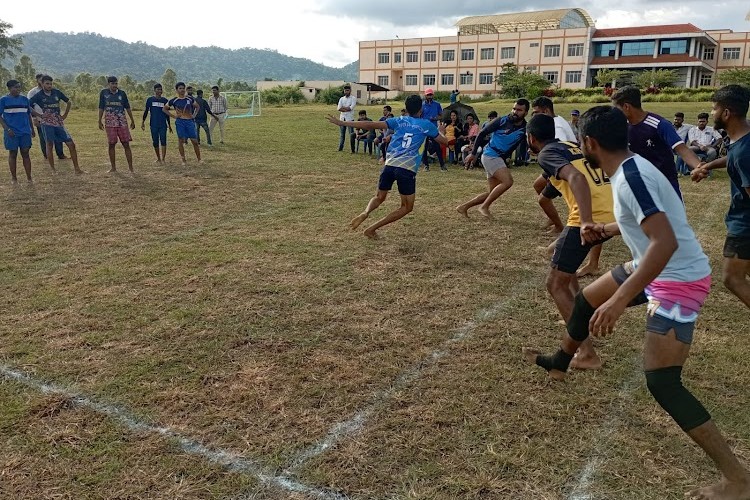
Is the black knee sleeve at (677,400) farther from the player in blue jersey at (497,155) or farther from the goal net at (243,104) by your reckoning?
the goal net at (243,104)

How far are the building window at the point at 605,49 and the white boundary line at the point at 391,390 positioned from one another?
6986cm

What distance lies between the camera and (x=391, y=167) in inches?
268

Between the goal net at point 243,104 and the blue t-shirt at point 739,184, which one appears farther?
the goal net at point 243,104

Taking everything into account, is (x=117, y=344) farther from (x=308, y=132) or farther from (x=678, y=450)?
(x=308, y=132)

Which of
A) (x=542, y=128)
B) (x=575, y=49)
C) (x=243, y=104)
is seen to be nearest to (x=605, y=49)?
(x=575, y=49)

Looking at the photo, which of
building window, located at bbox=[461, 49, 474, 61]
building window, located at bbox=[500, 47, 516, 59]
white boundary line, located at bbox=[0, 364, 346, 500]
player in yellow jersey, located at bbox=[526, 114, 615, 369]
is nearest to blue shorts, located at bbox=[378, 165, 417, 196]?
player in yellow jersey, located at bbox=[526, 114, 615, 369]

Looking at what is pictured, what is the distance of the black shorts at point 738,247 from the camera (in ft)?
13.2

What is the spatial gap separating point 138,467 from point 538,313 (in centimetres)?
327

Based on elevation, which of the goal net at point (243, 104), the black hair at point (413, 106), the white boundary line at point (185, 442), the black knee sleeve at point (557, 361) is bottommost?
the white boundary line at point (185, 442)

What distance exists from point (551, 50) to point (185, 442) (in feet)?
242

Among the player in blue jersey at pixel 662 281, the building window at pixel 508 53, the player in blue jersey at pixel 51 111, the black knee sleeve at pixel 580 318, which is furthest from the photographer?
the building window at pixel 508 53

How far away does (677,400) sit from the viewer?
8.19 feet

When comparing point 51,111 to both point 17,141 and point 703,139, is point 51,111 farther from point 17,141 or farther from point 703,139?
point 703,139

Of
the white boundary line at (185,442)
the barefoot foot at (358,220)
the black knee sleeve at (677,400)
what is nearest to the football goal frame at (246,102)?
the barefoot foot at (358,220)
